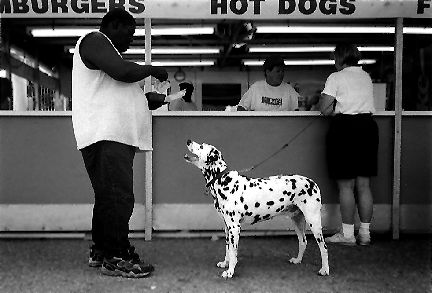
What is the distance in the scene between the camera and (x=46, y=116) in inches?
215

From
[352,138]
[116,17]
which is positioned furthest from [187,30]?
[116,17]

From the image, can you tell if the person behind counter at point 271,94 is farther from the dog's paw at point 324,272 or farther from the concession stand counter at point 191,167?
the dog's paw at point 324,272

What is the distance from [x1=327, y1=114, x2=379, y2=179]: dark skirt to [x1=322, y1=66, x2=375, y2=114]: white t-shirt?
0.24 ft

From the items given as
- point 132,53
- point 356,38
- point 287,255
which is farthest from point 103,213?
point 356,38

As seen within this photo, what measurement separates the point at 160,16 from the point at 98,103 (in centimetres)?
164

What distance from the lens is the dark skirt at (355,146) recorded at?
5.10 m

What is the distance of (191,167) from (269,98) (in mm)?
1133

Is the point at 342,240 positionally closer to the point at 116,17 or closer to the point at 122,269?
the point at 122,269

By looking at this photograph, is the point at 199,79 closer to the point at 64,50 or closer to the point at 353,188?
the point at 64,50

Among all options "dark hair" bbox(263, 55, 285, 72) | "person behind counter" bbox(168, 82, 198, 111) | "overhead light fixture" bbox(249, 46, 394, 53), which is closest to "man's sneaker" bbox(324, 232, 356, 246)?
"dark hair" bbox(263, 55, 285, 72)

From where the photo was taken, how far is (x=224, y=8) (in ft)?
17.0

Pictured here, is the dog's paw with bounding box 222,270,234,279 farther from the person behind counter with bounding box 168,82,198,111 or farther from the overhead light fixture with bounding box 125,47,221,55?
the overhead light fixture with bounding box 125,47,221,55

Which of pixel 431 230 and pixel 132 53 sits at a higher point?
pixel 132 53

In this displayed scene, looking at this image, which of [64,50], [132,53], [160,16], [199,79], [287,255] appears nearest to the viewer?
[287,255]
